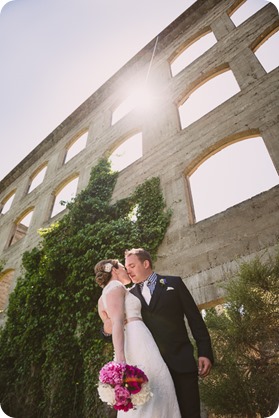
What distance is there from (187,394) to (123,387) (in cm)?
57

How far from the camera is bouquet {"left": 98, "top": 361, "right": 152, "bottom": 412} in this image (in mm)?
1844

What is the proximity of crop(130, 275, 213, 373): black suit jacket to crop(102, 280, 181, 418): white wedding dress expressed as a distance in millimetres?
130

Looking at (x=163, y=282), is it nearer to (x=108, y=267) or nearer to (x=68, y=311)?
(x=108, y=267)

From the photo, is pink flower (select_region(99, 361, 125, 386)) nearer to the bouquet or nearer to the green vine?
the bouquet

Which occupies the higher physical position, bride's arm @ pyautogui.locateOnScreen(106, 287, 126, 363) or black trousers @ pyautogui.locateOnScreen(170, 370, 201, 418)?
bride's arm @ pyautogui.locateOnScreen(106, 287, 126, 363)

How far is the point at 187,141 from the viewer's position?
7922 mm

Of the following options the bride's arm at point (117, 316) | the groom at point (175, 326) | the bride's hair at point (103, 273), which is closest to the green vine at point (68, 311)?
the bride's hair at point (103, 273)

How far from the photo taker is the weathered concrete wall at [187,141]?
5.27 metres

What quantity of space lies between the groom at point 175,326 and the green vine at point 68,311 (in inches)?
135

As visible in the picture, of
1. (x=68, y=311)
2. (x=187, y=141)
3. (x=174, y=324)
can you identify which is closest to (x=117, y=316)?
(x=174, y=324)

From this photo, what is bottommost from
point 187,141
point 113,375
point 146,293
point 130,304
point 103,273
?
point 113,375

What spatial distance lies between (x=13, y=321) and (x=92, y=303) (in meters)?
3.16

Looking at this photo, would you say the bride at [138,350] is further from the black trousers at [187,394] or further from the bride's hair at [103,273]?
the bride's hair at [103,273]

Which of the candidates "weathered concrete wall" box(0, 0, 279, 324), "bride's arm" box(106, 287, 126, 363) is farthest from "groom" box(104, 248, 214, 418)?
"weathered concrete wall" box(0, 0, 279, 324)
